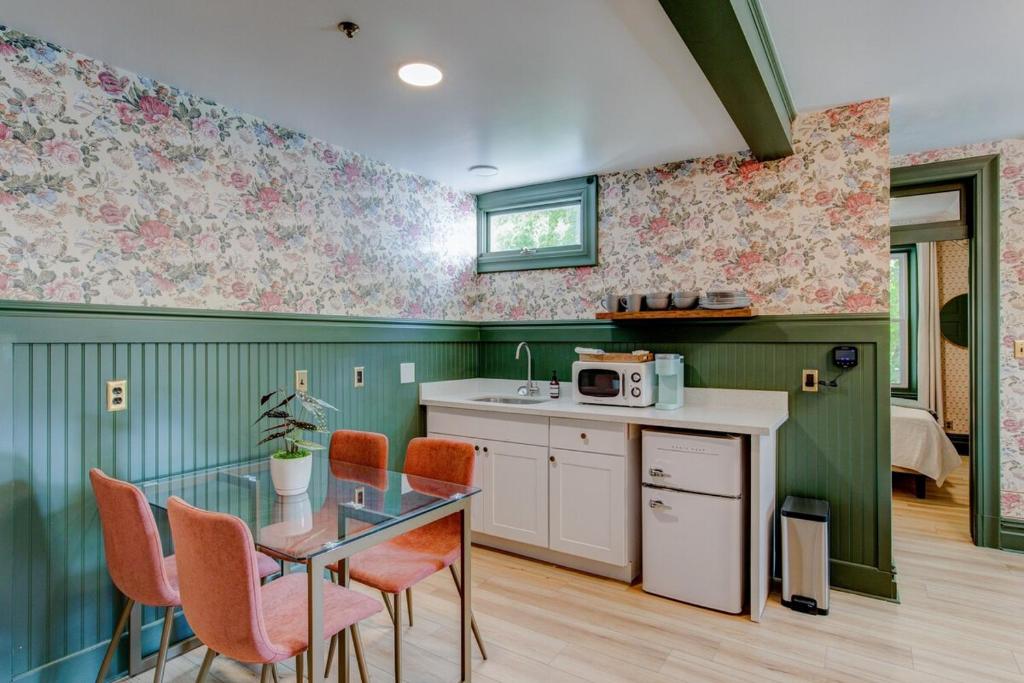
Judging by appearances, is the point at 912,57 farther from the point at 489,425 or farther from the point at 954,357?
the point at 954,357

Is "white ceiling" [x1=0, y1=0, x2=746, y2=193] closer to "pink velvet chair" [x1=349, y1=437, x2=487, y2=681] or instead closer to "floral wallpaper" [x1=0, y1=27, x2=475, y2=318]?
"floral wallpaper" [x1=0, y1=27, x2=475, y2=318]

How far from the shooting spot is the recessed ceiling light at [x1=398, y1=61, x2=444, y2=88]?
2.17 m

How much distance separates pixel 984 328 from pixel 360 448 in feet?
11.6

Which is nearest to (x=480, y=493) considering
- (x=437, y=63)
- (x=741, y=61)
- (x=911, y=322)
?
(x=437, y=63)

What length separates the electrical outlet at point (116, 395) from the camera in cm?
209

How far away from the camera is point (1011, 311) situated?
3252 mm

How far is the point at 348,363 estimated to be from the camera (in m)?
3.08

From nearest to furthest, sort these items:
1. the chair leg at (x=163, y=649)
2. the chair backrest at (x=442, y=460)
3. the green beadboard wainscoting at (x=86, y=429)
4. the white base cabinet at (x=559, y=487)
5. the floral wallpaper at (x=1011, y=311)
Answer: the chair leg at (x=163, y=649)
the green beadboard wainscoting at (x=86, y=429)
the chair backrest at (x=442, y=460)
the white base cabinet at (x=559, y=487)
the floral wallpaper at (x=1011, y=311)

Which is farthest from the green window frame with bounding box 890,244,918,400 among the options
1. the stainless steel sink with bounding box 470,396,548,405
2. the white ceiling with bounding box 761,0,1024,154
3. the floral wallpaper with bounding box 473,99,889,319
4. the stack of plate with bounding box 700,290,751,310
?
the stainless steel sink with bounding box 470,396,548,405

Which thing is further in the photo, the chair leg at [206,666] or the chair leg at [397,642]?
the chair leg at [397,642]

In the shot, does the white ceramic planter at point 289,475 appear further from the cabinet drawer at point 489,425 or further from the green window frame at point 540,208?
the green window frame at point 540,208

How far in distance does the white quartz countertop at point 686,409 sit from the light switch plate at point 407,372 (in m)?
0.11

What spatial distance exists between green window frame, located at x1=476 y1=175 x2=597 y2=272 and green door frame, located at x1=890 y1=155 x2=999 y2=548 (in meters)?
2.04

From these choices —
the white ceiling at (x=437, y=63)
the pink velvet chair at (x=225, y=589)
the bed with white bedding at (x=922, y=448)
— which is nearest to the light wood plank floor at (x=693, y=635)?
the pink velvet chair at (x=225, y=589)
